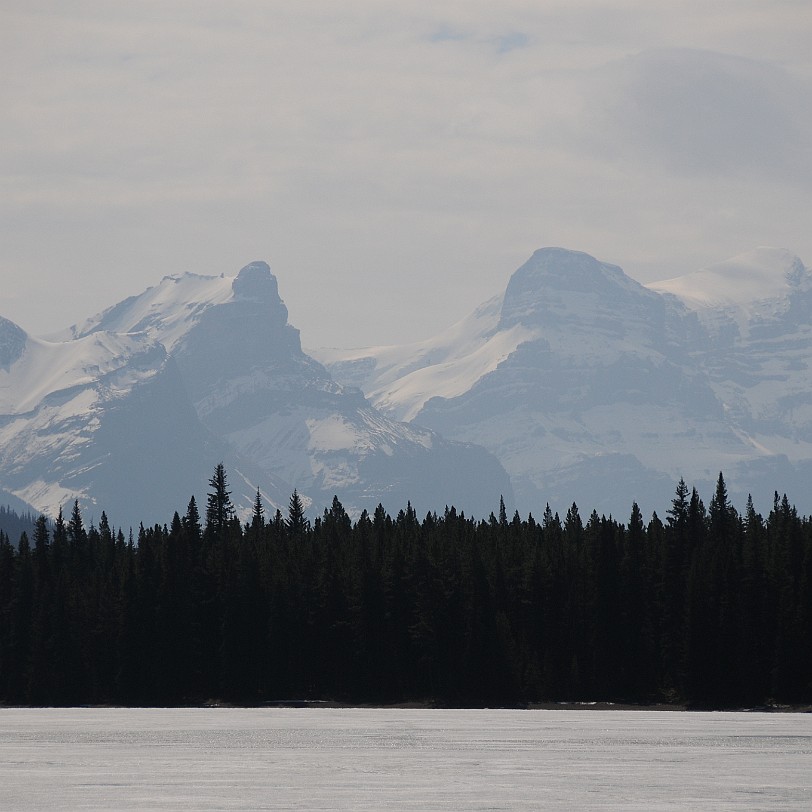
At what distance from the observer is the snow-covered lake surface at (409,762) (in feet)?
276

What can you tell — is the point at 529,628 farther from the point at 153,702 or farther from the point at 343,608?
the point at 153,702

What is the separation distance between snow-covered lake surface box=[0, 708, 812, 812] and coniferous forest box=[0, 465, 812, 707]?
1337 centimetres

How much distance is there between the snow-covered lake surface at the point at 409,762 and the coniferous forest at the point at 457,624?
43.8 ft

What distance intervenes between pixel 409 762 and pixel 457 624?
248 ft

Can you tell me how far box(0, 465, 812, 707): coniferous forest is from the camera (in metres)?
168

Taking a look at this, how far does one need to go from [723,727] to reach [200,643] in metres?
71.0

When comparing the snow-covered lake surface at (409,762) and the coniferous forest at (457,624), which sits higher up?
the coniferous forest at (457,624)

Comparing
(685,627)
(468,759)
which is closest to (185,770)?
(468,759)

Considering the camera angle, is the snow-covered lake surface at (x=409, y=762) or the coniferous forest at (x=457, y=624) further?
the coniferous forest at (x=457, y=624)

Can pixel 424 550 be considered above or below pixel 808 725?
above

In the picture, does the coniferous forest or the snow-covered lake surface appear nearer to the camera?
the snow-covered lake surface

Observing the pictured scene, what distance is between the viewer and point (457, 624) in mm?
179875

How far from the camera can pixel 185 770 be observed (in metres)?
99.3

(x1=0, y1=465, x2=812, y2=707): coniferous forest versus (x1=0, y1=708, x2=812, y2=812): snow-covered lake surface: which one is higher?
(x1=0, y1=465, x2=812, y2=707): coniferous forest
